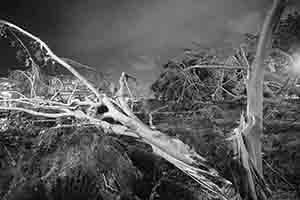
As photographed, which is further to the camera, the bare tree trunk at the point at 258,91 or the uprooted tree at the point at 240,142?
the bare tree trunk at the point at 258,91

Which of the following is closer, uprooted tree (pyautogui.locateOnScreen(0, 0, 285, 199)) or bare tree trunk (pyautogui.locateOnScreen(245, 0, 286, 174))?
uprooted tree (pyautogui.locateOnScreen(0, 0, 285, 199))

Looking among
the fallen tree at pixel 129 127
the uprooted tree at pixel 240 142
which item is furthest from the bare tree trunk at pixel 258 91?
the fallen tree at pixel 129 127

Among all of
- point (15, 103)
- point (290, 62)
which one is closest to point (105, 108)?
point (15, 103)

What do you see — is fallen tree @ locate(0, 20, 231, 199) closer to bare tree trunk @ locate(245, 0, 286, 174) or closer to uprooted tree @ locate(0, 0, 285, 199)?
uprooted tree @ locate(0, 0, 285, 199)

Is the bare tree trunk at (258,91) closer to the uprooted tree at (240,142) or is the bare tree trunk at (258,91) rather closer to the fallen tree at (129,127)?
the uprooted tree at (240,142)

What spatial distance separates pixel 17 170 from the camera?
1.97m

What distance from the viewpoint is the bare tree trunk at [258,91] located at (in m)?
1.62

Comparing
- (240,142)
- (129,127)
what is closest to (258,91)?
(240,142)

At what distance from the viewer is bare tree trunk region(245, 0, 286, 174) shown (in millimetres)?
1624

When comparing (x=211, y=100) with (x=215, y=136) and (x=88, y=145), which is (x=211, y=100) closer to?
(x=215, y=136)

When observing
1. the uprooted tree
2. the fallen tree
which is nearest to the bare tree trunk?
the uprooted tree

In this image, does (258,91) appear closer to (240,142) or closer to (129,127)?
(240,142)

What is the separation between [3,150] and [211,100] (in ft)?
12.6

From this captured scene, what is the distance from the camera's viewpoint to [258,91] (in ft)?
5.85
